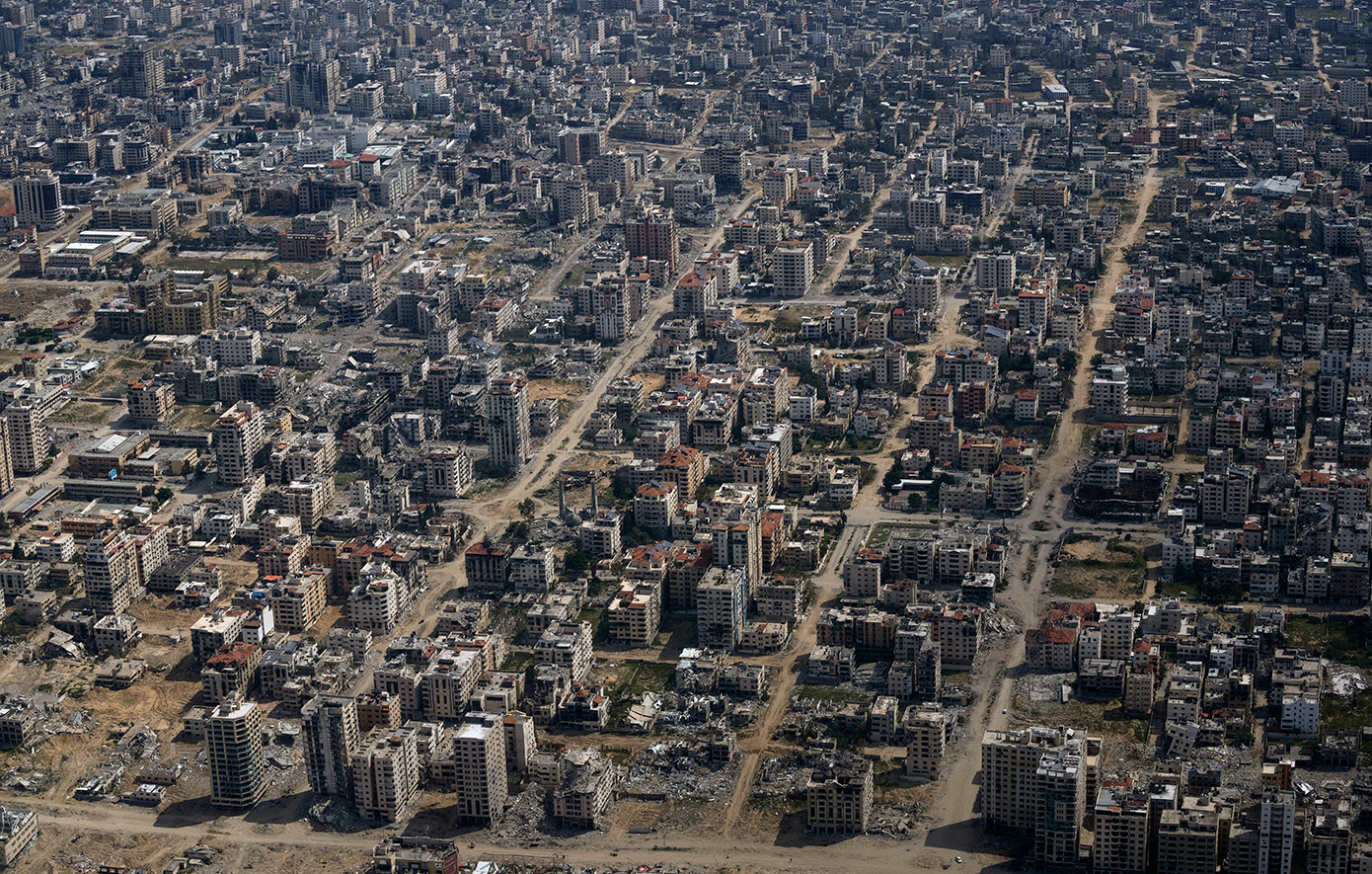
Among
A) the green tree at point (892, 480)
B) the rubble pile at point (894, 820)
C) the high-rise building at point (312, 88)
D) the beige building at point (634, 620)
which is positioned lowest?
the rubble pile at point (894, 820)

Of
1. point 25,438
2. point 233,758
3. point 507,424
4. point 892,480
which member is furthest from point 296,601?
point 892,480

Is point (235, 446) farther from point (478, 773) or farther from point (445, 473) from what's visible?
point (478, 773)

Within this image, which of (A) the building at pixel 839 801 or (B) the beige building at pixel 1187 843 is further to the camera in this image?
(A) the building at pixel 839 801

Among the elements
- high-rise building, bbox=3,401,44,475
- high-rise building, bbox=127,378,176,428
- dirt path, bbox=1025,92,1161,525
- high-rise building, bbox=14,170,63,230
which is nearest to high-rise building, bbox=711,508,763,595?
dirt path, bbox=1025,92,1161,525

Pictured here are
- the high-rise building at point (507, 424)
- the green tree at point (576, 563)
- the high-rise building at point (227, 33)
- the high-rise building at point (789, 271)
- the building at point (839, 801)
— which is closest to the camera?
the building at point (839, 801)

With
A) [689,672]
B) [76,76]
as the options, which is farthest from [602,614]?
[76,76]

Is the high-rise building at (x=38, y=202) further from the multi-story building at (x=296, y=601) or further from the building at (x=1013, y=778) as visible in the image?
the building at (x=1013, y=778)

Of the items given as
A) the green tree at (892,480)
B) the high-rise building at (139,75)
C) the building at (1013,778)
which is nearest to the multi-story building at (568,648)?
the building at (1013,778)
